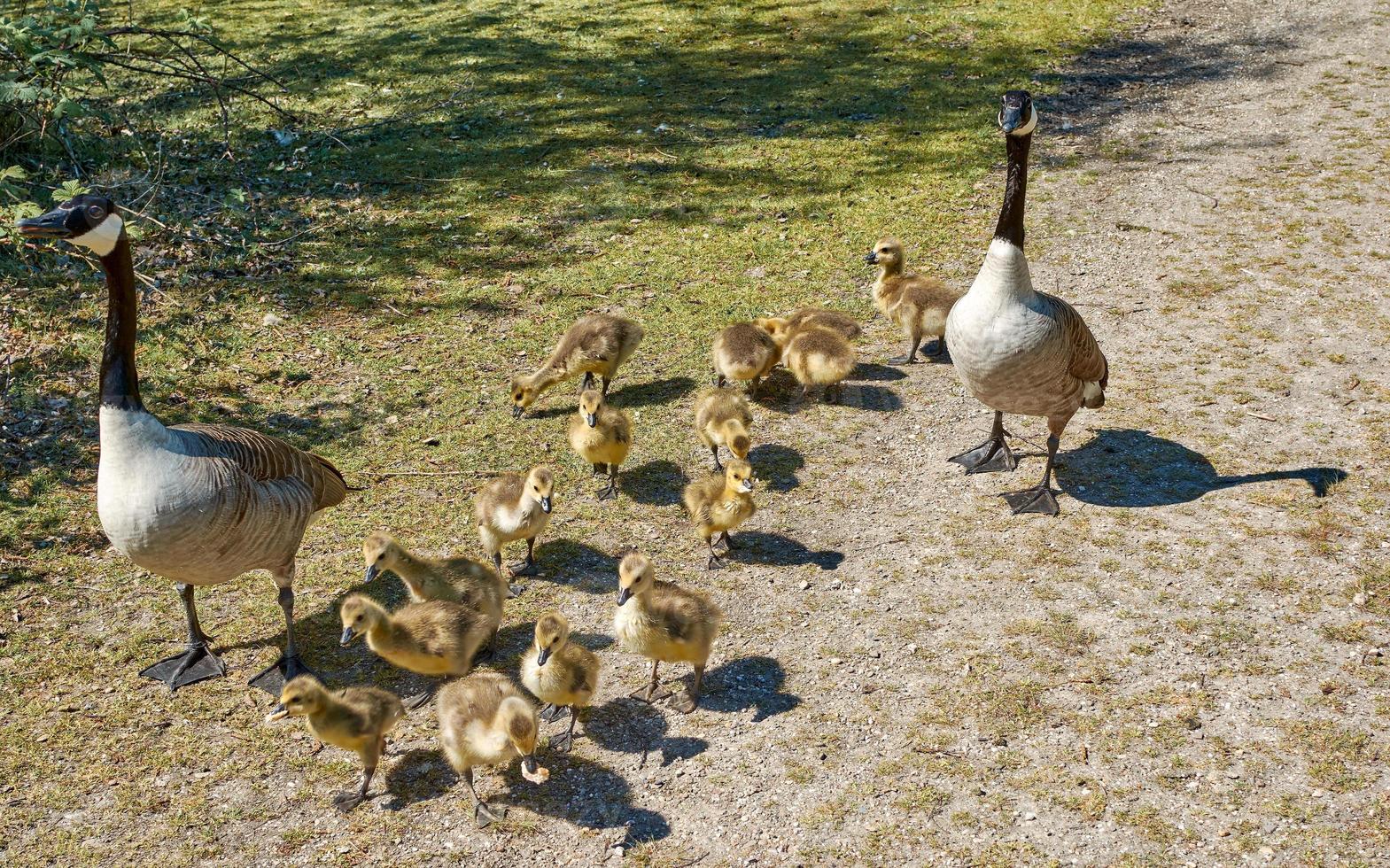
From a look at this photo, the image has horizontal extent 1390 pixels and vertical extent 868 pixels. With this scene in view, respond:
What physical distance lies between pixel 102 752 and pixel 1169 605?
5508mm

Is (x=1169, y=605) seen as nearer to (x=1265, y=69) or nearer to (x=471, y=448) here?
(x=471, y=448)

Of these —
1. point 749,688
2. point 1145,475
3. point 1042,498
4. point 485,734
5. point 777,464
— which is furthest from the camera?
point 777,464

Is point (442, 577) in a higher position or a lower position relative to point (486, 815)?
higher

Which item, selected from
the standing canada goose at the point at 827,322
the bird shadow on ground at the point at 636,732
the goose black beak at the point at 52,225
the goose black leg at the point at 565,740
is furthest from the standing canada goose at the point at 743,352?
the goose black beak at the point at 52,225

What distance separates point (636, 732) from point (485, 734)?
2.77 feet

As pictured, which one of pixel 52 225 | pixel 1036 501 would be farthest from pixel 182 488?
pixel 1036 501

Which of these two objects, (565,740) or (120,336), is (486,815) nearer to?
(565,740)

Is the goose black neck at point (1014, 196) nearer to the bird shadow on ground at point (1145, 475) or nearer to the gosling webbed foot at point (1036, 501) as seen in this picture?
the gosling webbed foot at point (1036, 501)

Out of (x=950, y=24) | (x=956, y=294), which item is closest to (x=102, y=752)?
(x=956, y=294)

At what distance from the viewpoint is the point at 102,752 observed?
17.8 ft

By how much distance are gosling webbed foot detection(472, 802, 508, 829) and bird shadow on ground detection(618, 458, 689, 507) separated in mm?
2600

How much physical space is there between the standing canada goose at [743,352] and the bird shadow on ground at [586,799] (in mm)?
3322

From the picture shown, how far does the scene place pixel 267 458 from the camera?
5781mm

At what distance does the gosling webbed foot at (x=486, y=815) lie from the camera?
4.97 m
